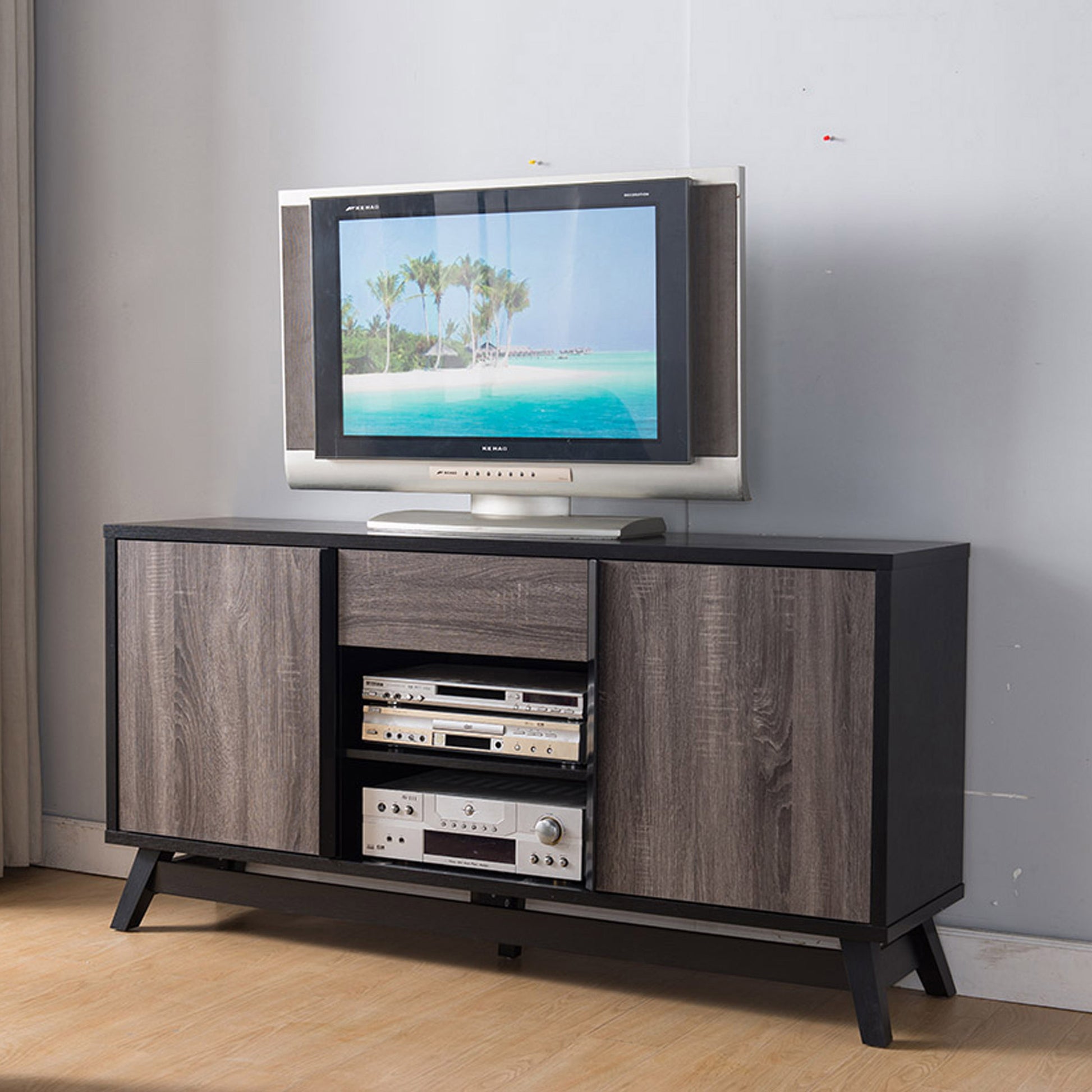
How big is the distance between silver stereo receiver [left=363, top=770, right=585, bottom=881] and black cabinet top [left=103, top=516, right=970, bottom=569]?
0.44 m

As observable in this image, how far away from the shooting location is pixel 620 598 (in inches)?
102

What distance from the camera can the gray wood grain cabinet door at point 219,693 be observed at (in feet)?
9.36

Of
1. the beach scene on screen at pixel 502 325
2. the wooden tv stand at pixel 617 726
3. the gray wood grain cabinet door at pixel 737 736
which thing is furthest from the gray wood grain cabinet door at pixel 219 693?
the gray wood grain cabinet door at pixel 737 736

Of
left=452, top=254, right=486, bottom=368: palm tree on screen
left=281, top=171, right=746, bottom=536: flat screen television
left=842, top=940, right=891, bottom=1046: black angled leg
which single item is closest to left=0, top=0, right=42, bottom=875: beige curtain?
left=281, top=171, right=746, bottom=536: flat screen television

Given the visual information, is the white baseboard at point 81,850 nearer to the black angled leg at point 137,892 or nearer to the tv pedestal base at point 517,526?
the black angled leg at point 137,892

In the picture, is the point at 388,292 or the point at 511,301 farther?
the point at 388,292

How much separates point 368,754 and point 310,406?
720 millimetres

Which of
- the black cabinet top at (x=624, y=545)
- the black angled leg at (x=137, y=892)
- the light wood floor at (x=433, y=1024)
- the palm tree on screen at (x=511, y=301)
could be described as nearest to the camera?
the light wood floor at (x=433, y=1024)

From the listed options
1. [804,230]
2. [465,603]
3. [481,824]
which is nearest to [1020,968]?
[481,824]

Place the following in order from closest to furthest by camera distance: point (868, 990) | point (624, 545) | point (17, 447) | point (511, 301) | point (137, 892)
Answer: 1. point (868, 990)
2. point (624, 545)
3. point (511, 301)
4. point (137, 892)
5. point (17, 447)

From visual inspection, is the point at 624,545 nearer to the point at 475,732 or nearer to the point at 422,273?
the point at 475,732

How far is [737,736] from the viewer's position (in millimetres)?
2504

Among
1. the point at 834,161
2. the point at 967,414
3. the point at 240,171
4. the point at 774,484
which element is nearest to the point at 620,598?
the point at 774,484

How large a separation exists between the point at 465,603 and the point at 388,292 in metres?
0.66
